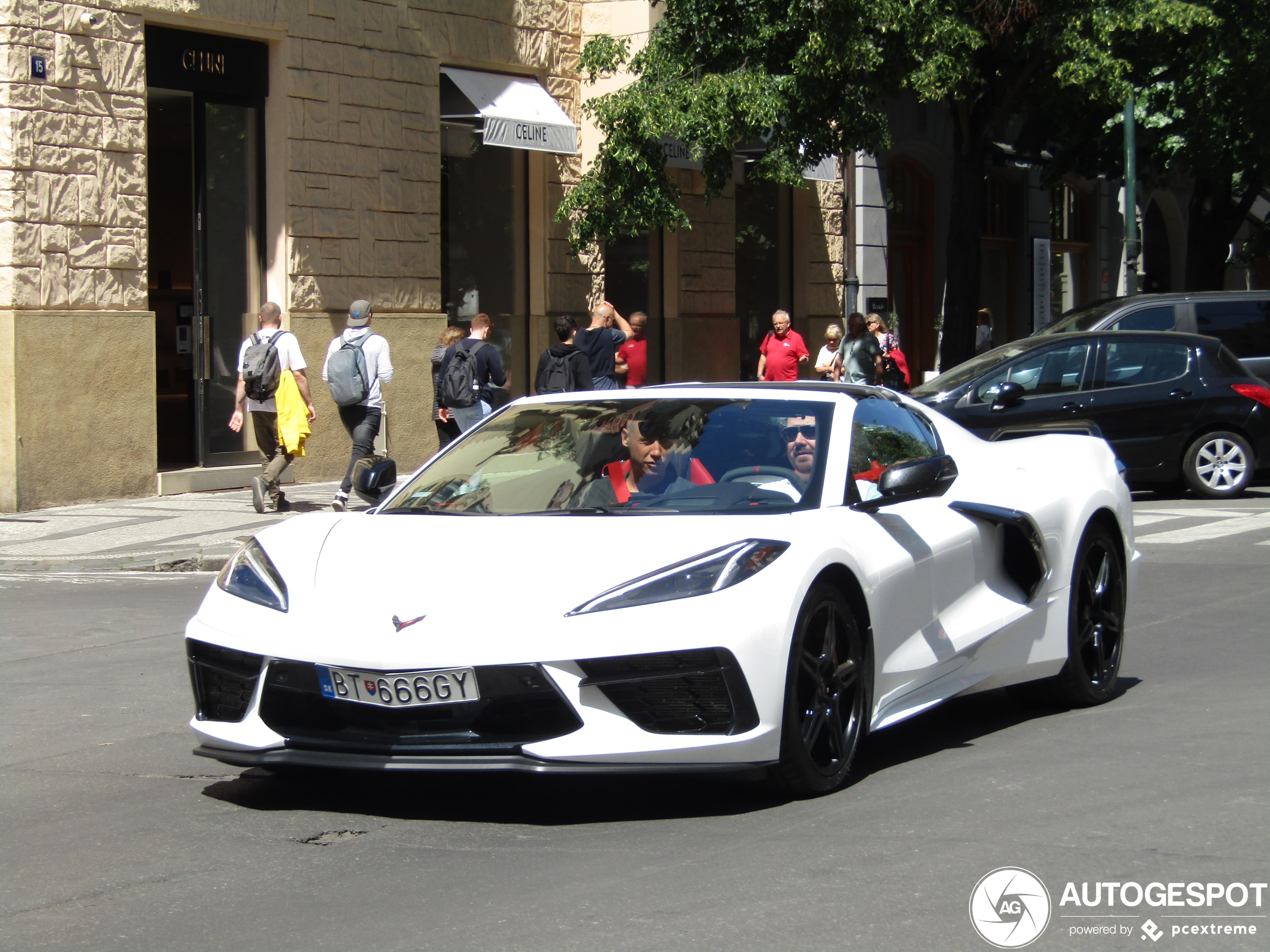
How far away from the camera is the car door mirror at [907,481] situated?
576cm

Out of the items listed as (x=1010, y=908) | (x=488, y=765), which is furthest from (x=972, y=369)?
(x=1010, y=908)

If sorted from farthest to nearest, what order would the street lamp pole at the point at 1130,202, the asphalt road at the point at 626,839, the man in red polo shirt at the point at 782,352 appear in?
the street lamp pole at the point at 1130,202 → the man in red polo shirt at the point at 782,352 → the asphalt road at the point at 626,839

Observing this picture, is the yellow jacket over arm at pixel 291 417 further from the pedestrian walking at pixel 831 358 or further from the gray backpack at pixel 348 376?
the pedestrian walking at pixel 831 358

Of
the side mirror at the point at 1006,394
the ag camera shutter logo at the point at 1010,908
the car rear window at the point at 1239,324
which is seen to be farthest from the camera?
the car rear window at the point at 1239,324

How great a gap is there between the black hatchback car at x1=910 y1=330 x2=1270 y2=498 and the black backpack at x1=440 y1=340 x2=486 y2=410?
4.08 meters

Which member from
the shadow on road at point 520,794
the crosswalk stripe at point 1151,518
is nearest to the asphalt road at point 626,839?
the shadow on road at point 520,794

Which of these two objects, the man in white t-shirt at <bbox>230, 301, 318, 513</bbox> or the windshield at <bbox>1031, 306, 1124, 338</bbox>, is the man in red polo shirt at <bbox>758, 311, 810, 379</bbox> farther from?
the man in white t-shirt at <bbox>230, 301, 318, 513</bbox>

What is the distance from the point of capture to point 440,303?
65.9 feet

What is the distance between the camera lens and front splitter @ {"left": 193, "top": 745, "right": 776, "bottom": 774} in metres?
5.00

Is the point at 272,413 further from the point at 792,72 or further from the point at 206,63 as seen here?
the point at 792,72

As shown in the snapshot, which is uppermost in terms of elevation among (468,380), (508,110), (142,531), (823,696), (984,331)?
(508,110)

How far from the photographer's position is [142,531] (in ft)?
46.8

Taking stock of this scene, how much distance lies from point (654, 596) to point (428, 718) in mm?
727

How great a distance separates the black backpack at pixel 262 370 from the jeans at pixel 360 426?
0.65 meters
